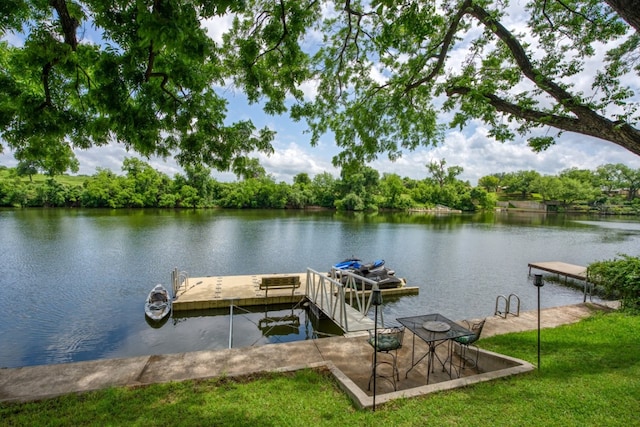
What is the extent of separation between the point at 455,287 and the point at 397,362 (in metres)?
9.61

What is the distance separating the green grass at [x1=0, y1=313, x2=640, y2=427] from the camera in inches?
137

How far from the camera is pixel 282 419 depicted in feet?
11.7

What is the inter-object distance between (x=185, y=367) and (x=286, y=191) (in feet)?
216

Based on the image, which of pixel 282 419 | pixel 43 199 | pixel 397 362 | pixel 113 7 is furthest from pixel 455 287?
pixel 43 199

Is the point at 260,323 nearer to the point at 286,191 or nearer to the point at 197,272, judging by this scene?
the point at 197,272

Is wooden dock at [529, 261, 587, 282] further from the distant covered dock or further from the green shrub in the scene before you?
the green shrub

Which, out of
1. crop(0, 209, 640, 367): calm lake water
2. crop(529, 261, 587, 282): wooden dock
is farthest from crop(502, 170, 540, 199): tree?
crop(529, 261, 587, 282): wooden dock

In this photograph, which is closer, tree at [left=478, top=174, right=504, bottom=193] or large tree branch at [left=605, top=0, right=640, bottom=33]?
large tree branch at [left=605, top=0, right=640, bottom=33]

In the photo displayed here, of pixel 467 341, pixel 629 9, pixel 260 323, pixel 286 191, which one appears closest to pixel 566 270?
pixel 467 341

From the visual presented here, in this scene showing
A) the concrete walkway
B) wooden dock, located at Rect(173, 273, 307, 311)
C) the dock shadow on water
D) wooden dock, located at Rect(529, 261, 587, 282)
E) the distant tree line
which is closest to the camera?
the concrete walkway

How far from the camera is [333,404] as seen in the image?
3.92 meters

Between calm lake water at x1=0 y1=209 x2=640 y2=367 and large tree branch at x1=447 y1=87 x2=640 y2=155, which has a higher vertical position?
large tree branch at x1=447 y1=87 x2=640 y2=155

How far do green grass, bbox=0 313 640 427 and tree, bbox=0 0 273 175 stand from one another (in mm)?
3731

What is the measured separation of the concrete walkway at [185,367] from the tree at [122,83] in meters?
3.69
